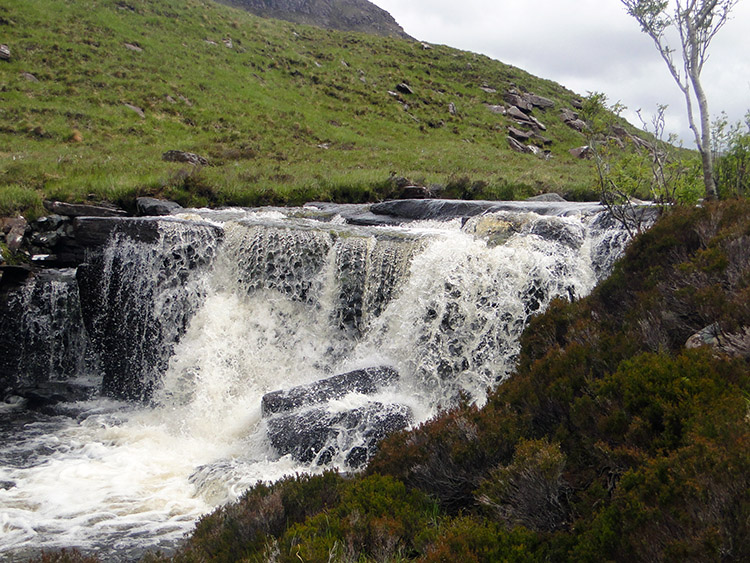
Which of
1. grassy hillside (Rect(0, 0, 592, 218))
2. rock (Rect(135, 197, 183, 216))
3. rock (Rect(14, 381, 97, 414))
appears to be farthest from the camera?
grassy hillside (Rect(0, 0, 592, 218))

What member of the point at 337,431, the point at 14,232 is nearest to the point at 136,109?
the point at 14,232

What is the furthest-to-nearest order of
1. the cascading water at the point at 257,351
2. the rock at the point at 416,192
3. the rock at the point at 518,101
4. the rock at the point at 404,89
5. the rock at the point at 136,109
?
the rock at the point at 518,101, the rock at the point at 404,89, the rock at the point at 136,109, the rock at the point at 416,192, the cascading water at the point at 257,351

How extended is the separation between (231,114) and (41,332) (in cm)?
2203

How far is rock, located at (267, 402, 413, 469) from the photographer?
6996mm

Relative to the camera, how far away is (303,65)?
4275 cm

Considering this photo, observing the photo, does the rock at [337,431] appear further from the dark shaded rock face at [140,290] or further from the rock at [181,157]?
the rock at [181,157]

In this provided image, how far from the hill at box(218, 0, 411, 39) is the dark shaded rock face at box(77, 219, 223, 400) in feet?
313

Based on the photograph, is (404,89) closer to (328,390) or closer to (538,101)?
(538,101)

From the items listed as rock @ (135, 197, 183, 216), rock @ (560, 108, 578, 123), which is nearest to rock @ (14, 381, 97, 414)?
rock @ (135, 197, 183, 216)

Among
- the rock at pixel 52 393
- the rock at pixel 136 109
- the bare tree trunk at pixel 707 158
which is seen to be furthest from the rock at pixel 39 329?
the rock at pixel 136 109

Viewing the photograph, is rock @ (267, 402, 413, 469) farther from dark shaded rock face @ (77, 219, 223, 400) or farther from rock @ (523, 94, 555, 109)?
rock @ (523, 94, 555, 109)

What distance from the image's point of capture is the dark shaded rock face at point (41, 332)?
11797 mm

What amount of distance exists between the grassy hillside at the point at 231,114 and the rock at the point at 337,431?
10799 mm

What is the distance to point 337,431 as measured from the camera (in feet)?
23.7
